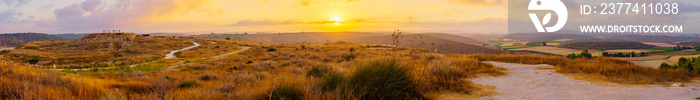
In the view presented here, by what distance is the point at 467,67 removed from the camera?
8969 mm

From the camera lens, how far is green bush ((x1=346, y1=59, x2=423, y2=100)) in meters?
4.40

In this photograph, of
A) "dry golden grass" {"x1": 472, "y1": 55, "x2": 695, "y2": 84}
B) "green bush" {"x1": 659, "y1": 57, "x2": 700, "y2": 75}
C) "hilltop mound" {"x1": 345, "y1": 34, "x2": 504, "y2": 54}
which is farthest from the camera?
"green bush" {"x1": 659, "y1": 57, "x2": 700, "y2": 75}

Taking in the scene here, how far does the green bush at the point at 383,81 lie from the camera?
14.4 feet

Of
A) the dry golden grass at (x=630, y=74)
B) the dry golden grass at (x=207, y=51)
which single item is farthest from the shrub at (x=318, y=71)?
the dry golden grass at (x=207, y=51)

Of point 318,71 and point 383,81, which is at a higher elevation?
point 383,81

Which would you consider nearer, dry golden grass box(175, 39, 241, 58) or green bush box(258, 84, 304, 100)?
green bush box(258, 84, 304, 100)

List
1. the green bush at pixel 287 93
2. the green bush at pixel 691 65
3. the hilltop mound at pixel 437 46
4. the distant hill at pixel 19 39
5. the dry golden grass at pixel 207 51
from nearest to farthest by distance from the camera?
the green bush at pixel 287 93 < the hilltop mound at pixel 437 46 < the green bush at pixel 691 65 < the dry golden grass at pixel 207 51 < the distant hill at pixel 19 39

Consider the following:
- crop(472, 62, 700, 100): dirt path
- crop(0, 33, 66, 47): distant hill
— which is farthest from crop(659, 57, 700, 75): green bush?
crop(0, 33, 66, 47): distant hill

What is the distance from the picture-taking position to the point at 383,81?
15.5ft

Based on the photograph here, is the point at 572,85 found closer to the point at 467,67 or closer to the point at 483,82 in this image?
the point at 483,82

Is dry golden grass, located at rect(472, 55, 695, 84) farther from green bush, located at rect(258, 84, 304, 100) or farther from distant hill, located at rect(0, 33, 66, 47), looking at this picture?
distant hill, located at rect(0, 33, 66, 47)

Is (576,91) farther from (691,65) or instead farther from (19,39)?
(19,39)

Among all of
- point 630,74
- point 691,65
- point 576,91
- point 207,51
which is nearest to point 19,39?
point 207,51

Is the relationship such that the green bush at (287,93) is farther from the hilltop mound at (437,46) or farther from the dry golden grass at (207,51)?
the dry golden grass at (207,51)
